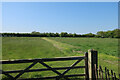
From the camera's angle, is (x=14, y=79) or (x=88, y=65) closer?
(x=14, y=79)

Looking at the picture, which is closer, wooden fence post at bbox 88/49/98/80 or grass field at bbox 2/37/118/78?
wooden fence post at bbox 88/49/98/80

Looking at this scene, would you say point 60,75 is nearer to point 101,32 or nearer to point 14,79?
point 14,79

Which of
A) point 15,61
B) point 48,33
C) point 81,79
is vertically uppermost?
point 48,33

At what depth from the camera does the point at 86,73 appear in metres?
4.46

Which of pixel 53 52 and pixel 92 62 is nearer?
pixel 92 62

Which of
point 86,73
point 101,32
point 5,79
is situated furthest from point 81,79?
point 101,32

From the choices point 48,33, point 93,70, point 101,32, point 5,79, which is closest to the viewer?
point 93,70

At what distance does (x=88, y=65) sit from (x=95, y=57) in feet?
1.43

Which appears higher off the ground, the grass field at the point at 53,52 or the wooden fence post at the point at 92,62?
the wooden fence post at the point at 92,62

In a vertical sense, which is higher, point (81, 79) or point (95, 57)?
point (95, 57)

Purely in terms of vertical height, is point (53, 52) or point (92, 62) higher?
point (92, 62)

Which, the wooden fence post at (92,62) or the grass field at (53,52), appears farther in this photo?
the grass field at (53,52)

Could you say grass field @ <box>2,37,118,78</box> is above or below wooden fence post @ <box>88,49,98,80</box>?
below

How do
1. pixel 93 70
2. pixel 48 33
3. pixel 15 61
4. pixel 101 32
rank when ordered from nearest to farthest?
pixel 15 61, pixel 93 70, pixel 48 33, pixel 101 32
